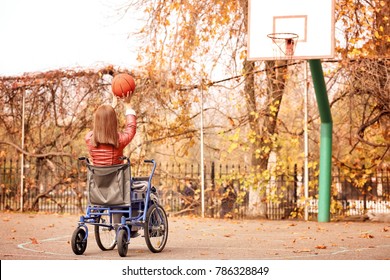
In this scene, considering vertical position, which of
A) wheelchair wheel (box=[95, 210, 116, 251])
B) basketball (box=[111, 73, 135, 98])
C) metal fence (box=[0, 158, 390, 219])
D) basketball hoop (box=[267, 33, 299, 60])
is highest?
basketball hoop (box=[267, 33, 299, 60])

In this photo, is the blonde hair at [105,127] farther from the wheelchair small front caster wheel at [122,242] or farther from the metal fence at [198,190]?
the metal fence at [198,190]

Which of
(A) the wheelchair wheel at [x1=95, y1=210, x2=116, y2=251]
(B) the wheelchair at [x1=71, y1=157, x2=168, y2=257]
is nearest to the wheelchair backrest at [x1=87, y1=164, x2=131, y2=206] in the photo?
A: (B) the wheelchair at [x1=71, y1=157, x2=168, y2=257]

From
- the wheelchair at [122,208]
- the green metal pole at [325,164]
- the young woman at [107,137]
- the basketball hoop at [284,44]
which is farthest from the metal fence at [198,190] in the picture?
the young woman at [107,137]

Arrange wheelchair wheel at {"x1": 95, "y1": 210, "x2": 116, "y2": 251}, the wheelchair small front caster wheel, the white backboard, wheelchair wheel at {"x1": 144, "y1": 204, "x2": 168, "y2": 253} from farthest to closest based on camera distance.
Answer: the white backboard < wheelchair wheel at {"x1": 95, "y1": 210, "x2": 116, "y2": 251} < wheelchair wheel at {"x1": 144, "y1": 204, "x2": 168, "y2": 253} < the wheelchair small front caster wheel

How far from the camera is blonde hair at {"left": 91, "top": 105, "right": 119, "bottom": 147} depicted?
26.5ft

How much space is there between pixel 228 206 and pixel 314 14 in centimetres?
486

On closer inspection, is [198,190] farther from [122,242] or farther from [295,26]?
[122,242]

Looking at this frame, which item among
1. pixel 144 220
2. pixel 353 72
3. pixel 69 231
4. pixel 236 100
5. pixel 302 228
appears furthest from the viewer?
pixel 236 100

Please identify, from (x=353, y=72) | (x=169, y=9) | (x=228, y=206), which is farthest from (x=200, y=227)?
(x=169, y=9)

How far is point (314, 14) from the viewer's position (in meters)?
13.2

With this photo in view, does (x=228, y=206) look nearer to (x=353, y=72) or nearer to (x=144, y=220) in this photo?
(x=353, y=72)

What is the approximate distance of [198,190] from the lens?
15984 millimetres

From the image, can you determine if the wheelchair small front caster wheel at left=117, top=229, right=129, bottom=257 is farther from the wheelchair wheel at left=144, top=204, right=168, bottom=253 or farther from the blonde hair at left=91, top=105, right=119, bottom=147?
the blonde hair at left=91, top=105, right=119, bottom=147

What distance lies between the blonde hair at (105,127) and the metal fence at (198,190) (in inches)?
289
